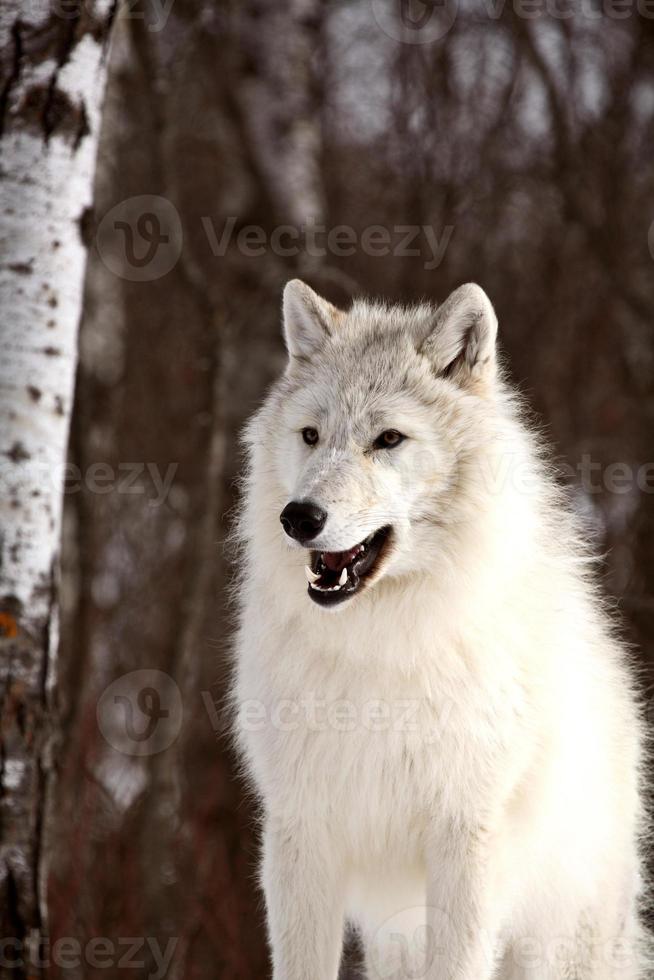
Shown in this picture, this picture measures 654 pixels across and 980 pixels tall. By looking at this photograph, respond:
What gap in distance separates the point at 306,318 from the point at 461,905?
204 cm

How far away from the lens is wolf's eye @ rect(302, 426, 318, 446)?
3697mm

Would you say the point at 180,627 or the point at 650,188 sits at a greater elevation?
the point at 650,188

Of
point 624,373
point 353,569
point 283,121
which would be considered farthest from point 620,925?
point 624,373

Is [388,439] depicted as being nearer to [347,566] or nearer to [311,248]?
[347,566]

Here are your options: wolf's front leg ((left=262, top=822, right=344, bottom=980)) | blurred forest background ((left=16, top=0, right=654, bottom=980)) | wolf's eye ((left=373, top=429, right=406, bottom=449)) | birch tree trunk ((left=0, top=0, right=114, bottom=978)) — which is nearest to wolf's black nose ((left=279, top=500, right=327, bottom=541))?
wolf's eye ((left=373, top=429, right=406, bottom=449))

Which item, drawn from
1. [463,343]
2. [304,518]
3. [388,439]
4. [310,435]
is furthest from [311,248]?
[304,518]

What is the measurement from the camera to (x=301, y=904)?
3627 millimetres

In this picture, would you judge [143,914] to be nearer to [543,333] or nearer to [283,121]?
[283,121]

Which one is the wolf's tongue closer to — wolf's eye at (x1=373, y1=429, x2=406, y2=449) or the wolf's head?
the wolf's head

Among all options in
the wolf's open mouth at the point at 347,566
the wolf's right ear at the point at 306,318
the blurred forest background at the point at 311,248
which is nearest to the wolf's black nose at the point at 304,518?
the wolf's open mouth at the point at 347,566

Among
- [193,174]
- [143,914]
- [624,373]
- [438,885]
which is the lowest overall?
[143,914]

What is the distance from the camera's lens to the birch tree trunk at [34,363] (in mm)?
4012

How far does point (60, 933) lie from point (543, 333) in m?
8.96

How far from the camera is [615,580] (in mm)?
10453
